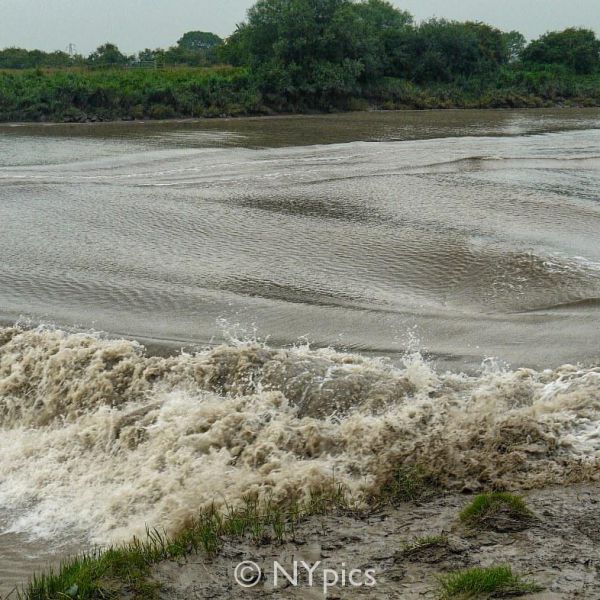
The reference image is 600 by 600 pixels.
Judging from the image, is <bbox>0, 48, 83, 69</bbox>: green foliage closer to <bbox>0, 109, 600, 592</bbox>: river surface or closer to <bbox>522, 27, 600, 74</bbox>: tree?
<bbox>522, 27, 600, 74</bbox>: tree

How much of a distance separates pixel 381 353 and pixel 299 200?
747 centimetres

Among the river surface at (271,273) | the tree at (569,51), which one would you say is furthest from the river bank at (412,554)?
the tree at (569,51)

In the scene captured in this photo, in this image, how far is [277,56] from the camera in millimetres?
37531

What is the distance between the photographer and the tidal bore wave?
211 inches

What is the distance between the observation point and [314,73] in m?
37.1

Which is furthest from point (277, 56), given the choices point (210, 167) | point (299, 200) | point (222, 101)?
point (299, 200)

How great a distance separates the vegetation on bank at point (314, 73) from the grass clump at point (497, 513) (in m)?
30.5

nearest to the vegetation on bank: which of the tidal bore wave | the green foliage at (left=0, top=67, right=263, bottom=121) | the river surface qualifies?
the green foliage at (left=0, top=67, right=263, bottom=121)

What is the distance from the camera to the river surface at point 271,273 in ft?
21.5

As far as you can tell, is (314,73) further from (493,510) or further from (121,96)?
(493,510)

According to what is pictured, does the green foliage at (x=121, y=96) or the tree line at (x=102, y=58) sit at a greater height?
the tree line at (x=102, y=58)

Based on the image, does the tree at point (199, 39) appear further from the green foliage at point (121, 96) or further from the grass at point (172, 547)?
the grass at point (172, 547)

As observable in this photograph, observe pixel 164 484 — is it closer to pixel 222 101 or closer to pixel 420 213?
pixel 420 213

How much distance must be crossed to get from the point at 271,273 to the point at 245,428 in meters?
3.84
